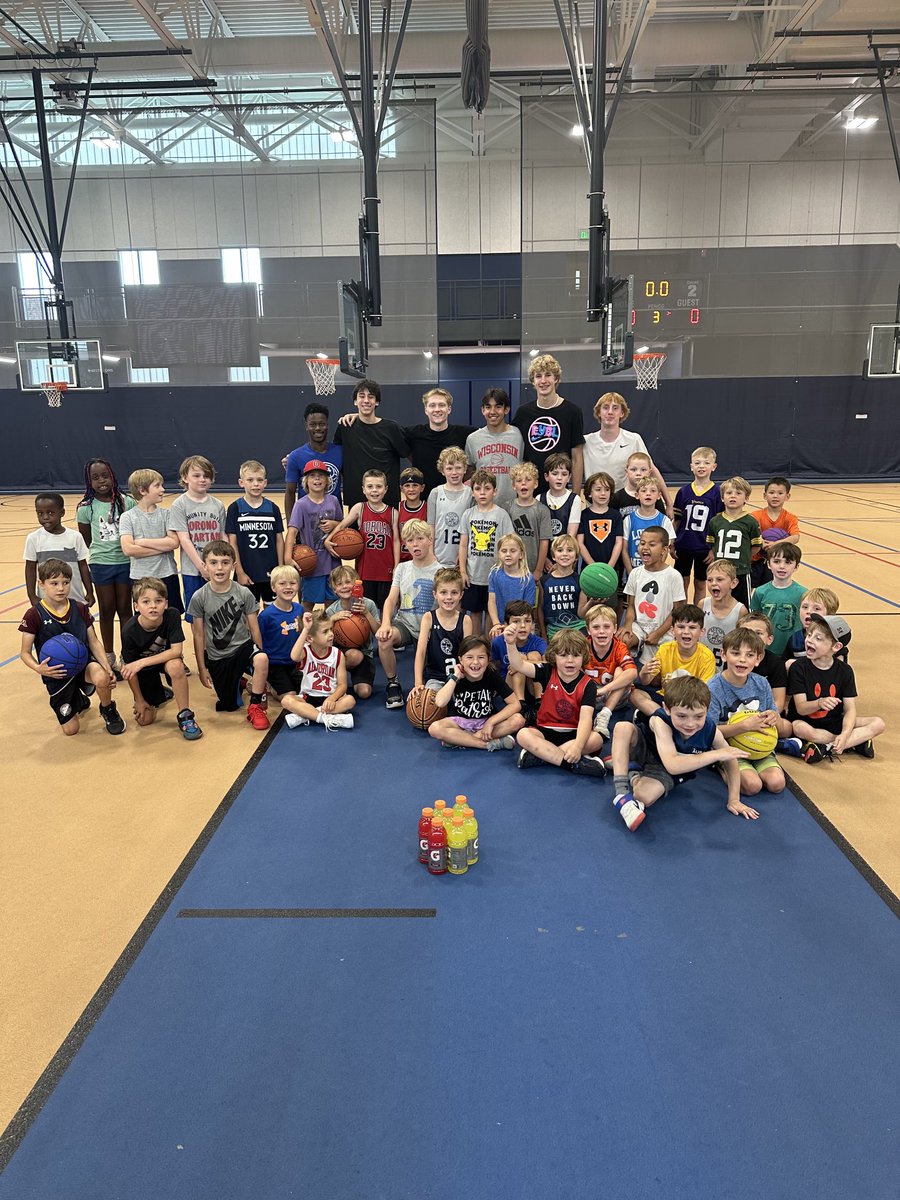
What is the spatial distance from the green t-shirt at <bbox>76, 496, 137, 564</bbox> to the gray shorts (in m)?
3.89

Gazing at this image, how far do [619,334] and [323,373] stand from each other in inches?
360

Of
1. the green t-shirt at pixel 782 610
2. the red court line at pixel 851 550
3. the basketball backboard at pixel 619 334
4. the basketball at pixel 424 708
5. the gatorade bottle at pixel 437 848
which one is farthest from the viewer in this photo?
the red court line at pixel 851 550

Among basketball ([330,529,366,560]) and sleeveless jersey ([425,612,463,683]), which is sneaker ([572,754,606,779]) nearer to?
sleeveless jersey ([425,612,463,683])

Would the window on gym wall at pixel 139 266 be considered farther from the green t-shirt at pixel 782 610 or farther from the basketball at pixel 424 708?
the green t-shirt at pixel 782 610

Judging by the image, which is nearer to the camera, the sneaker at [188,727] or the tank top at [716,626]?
the sneaker at [188,727]

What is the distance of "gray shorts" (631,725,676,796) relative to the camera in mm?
→ 3903

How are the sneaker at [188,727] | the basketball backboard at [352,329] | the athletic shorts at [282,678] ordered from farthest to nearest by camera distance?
the basketball backboard at [352,329]
the athletic shorts at [282,678]
the sneaker at [188,727]

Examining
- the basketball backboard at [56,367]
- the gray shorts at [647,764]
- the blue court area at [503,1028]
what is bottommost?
the blue court area at [503,1028]

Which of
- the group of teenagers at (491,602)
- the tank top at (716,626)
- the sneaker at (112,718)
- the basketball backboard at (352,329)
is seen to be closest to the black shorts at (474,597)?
the group of teenagers at (491,602)

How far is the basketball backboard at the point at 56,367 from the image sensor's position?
1619cm

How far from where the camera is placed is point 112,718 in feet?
16.1

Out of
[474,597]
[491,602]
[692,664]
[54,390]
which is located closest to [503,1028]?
[692,664]

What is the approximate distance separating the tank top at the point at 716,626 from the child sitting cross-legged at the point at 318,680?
231 cm

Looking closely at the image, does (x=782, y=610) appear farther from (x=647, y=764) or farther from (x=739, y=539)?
(x=647, y=764)
